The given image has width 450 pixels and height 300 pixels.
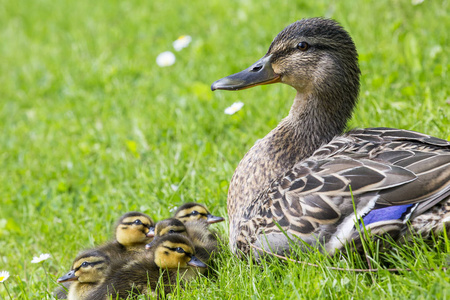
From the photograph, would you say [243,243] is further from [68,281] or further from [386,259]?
[68,281]

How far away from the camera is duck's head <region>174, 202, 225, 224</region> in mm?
4027

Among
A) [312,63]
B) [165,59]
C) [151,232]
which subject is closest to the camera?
[312,63]

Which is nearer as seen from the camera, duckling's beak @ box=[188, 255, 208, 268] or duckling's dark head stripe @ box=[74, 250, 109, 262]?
duckling's beak @ box=[188, 255, 208, 268]

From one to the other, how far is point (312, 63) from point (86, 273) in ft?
6.42

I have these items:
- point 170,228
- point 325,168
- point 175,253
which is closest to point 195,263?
point 175,253

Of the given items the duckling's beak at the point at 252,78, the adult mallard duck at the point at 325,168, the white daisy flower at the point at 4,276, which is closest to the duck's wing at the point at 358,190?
the adult mallard duck at the point at 325,168

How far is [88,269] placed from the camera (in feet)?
11.9

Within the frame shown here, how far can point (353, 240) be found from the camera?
10.0 ft

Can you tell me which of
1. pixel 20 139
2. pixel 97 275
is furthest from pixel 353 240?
pixel 20 139

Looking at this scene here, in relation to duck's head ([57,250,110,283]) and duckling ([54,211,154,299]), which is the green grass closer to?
duck's head ([57,250,110,283])

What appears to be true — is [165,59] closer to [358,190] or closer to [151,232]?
[151,232]

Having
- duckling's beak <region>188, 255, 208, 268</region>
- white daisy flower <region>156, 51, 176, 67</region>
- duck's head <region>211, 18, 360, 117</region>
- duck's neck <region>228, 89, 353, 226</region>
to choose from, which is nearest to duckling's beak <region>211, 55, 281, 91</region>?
duck's head <region>211, 18, 360, 117</region>

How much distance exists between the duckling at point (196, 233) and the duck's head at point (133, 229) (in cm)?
14

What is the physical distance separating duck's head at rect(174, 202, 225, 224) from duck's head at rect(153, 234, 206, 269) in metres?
0.48
